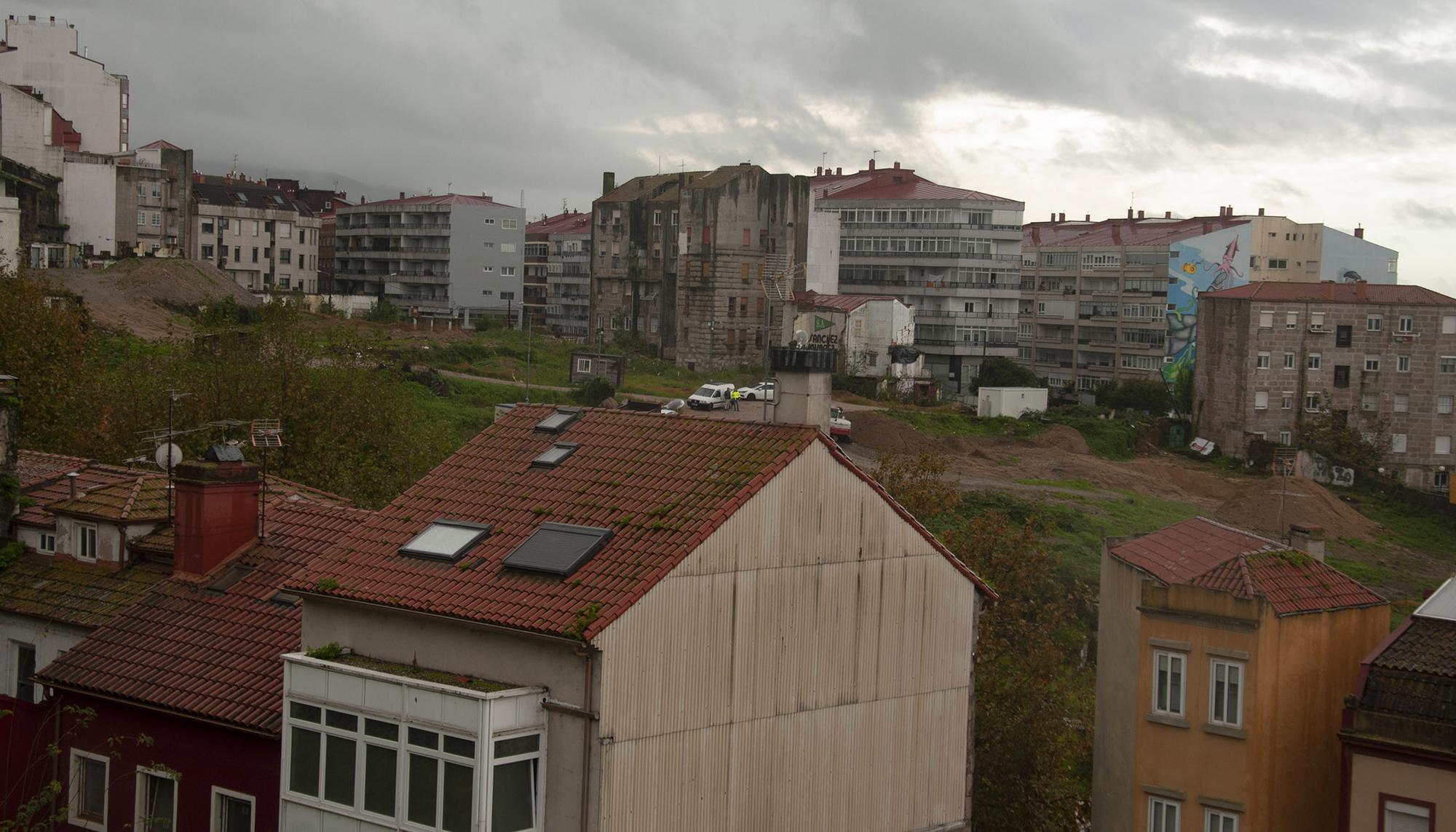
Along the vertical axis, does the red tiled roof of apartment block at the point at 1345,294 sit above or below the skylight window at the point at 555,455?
above

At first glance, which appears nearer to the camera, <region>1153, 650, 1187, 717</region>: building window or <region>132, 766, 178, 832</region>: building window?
<region>132, 766, 178, 832</region>: building window

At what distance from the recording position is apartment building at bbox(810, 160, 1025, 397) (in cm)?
9525

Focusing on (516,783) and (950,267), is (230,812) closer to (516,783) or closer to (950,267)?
(516,783)

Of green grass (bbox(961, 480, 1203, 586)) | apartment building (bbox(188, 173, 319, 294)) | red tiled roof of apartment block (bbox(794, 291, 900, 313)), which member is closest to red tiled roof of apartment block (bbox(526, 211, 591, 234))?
apartment building (bbox(188, 173, 319, 294))

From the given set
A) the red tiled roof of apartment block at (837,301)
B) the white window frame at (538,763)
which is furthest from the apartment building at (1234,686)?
the red tiled roof of apartment block at (837,301)

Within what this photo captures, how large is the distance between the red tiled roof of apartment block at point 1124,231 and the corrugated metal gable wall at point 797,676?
267 ft

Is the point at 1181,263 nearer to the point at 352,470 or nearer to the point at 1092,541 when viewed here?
the point at 1092,541

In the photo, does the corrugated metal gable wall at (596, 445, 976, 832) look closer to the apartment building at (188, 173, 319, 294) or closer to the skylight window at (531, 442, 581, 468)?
the skylight window at (531, 442, 581, 468)

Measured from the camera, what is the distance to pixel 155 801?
18328 millimetres

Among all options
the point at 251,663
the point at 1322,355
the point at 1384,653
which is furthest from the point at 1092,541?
the point at 251,663

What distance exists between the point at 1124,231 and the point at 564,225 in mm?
45748

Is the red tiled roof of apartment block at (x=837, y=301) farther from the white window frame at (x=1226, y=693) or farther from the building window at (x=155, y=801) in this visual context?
the building window at (x=155, y=801)

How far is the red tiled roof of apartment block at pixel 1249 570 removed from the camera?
22.6 meters

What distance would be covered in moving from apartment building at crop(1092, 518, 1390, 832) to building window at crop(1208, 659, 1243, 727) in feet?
0.06
